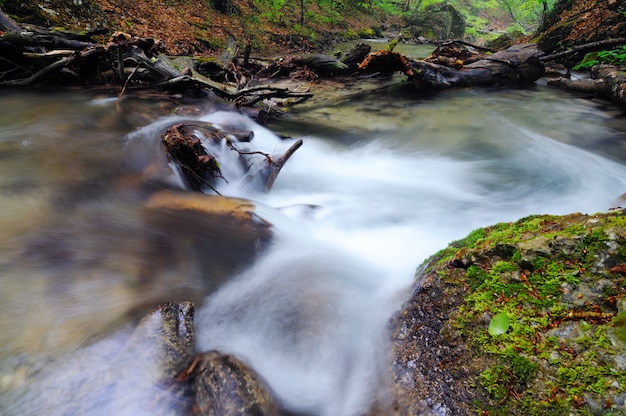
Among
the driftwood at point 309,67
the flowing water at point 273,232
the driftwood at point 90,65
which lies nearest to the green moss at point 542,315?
the flowing water at point 273,232

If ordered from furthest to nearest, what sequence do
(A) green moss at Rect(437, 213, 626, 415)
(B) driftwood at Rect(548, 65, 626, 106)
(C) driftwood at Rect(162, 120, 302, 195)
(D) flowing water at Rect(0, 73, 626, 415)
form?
(B) driftwood at Rect(548, 65, 626, 106)
(C) driftwood at Rect(162, 120, 302, 195)
(D) flowing water at Rect(0, 73, 626, 415)
(A) green moss at Rect(437, 213, 626, 415)

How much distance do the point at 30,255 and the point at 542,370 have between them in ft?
12.8

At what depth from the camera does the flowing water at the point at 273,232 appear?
2.47m

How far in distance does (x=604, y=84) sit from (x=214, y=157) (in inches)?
407

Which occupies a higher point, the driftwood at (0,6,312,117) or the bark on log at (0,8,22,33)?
the bark on log at (0,8,22,33)

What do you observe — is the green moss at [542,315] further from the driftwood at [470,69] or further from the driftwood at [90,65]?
the driftwood at [470,69]

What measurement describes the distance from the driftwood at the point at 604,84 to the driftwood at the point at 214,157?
28.4 feet

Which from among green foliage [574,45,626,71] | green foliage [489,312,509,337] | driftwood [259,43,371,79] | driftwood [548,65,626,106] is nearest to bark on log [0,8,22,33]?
driftwood [259,43,371,79]

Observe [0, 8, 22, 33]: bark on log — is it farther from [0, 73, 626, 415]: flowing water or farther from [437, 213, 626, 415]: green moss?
[437, 213, 626, 415]: green moss

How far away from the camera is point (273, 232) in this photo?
4148mm

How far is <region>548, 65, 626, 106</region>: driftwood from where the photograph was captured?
877cm

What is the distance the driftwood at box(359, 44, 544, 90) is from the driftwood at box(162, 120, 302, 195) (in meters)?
6.31

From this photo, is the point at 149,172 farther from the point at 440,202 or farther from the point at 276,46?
the point at 276,46

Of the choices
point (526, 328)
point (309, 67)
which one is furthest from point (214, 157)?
point (309, 67)
